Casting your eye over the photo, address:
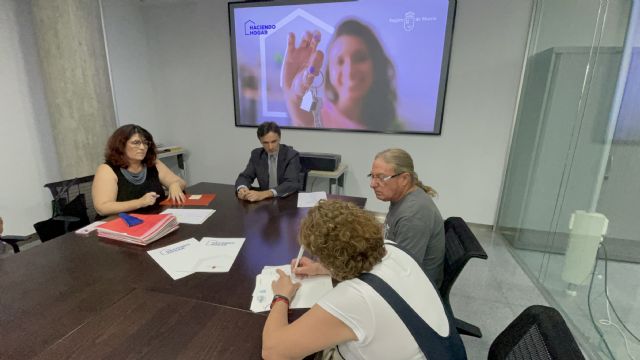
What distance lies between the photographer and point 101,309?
1010 millimetres

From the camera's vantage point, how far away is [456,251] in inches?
55.4

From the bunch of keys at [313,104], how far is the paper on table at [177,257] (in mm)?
2444

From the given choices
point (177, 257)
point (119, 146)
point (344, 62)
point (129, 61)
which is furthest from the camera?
point (129, 61)

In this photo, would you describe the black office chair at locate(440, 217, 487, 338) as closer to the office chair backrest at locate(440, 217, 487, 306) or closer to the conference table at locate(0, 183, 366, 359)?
the office chair backrest at locate(440, 217, 487, 306)

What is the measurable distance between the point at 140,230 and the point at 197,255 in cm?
37

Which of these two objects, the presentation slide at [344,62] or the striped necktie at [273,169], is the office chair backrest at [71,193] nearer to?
the striped necktie at [273,169]

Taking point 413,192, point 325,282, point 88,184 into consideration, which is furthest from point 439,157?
point 88,184

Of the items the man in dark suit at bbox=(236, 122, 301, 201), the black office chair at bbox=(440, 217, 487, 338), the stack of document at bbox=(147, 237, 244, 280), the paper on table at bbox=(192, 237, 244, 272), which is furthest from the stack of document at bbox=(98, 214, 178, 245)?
the black office chair at bbox=(440, 217, 487, 338)

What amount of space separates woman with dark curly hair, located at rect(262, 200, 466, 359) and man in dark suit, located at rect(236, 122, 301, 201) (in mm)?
1397

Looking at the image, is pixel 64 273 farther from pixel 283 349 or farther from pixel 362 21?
pixel 362 21

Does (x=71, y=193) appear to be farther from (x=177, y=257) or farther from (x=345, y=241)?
(x=345, y=241)

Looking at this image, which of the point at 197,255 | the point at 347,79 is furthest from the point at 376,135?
the point at 197,255

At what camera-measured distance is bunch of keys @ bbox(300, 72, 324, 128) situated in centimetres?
361

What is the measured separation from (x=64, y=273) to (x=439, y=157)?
331cm
